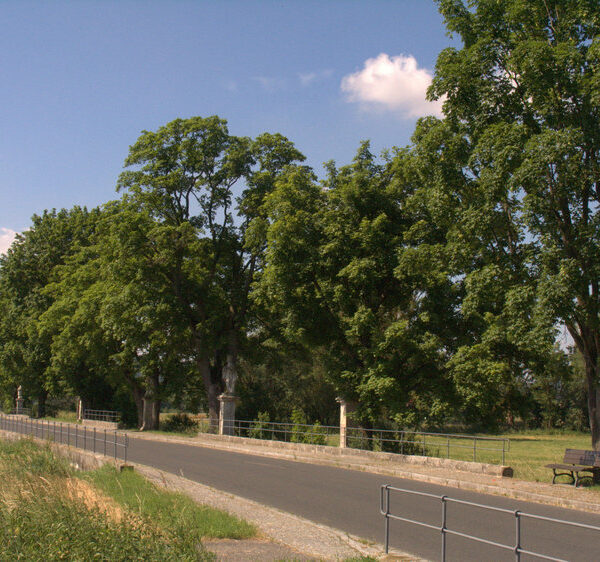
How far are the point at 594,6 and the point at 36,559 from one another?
1887cm

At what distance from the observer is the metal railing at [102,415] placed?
149ft

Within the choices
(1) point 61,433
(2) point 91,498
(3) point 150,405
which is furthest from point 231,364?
(2) point 91,498

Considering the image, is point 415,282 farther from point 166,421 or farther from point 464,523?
point 166,421

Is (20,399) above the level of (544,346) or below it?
below

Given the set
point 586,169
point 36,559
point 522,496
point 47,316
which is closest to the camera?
point 36,559

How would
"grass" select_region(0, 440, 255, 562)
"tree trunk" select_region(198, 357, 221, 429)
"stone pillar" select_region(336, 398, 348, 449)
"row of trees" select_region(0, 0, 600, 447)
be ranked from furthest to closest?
1. "tree trunk" select_region(198, 357, 221, 429)
2. "stone pillar" select_region(336, 398, 348, 449)
3. "row of trees" select_region(0, 0, 600, 447)
4. "grass" select_region(0, 440, 255, 562)

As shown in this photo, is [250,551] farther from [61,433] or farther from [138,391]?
[138,391]

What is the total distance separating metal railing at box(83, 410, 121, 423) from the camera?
1783 inches

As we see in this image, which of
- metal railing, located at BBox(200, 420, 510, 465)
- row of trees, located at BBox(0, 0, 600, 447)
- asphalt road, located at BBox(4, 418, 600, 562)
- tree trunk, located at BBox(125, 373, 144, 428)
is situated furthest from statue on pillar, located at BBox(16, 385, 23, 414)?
asphalt road, located at BBox(4, 418, 600, 562)

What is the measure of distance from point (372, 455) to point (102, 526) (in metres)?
15.4

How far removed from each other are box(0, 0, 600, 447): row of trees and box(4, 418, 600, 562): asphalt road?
526 cm

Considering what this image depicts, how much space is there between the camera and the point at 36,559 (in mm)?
5918

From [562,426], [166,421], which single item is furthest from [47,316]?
[562,426]

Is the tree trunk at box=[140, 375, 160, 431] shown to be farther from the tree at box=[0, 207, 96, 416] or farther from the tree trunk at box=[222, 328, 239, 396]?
the tree at box=[0, 207, 96, 416]
